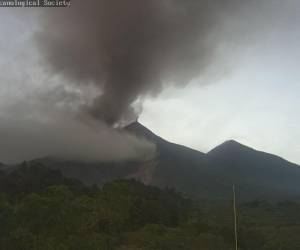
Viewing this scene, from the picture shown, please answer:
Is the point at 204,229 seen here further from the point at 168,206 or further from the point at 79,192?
the point at 79,192

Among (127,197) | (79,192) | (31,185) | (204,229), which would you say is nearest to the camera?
(204,229)

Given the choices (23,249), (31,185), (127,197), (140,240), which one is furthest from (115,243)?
(31,185)

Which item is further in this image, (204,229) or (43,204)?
(204,229)

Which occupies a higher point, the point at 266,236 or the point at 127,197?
the point at 127,197

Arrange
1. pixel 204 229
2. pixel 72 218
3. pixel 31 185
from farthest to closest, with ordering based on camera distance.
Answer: pixel 31 185, pixel 204 229, pixel 72 218

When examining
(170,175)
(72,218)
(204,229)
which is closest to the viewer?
(72,218)

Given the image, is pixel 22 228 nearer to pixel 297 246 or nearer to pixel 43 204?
pixel 43 204

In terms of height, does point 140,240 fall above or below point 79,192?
below

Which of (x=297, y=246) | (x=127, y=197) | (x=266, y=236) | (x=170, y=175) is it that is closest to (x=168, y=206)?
(x=127, y=197)

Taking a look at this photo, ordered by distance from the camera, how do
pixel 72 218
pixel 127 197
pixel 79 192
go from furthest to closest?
pixel 79 192
pixel 127 197
pixel 72 218
